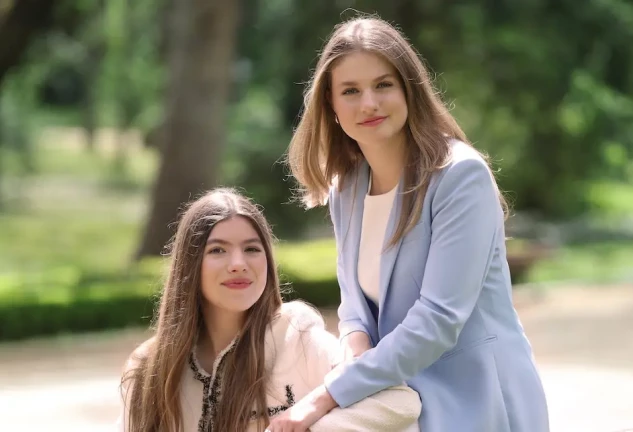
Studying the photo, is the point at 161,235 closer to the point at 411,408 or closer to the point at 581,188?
the point at 411,408

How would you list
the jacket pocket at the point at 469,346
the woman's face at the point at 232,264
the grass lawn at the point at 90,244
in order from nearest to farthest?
the jacket pocket at the point at 469,346 < the woman's face at the point at 232,264 < the grass lawn at the point at 90,244

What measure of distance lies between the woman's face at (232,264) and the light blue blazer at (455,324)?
35cm

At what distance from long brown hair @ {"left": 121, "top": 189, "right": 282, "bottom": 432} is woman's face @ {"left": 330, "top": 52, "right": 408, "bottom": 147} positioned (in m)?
0.39

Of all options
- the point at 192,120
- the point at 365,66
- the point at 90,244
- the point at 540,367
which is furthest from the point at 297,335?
the point at 90,244

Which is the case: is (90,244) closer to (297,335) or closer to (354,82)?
(297,335)

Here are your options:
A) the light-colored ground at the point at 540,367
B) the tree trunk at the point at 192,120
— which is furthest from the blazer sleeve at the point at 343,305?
the tree trunk at the point at 192,120

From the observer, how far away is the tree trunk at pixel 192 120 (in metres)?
11.2

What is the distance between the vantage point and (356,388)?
218 cm

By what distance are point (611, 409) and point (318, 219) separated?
11.3 meters

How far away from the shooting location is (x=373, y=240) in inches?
96.7

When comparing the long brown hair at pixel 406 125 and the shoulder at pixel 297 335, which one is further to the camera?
the shoulder at pixel 297 335

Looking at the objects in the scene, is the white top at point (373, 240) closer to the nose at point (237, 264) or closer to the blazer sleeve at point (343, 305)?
the blazer sleeve at point (343, 305)

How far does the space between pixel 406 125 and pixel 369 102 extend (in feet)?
0.48

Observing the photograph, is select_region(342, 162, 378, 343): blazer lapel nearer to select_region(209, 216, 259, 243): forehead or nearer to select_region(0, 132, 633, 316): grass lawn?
select_region(209, 216, 259, 243): forehead
